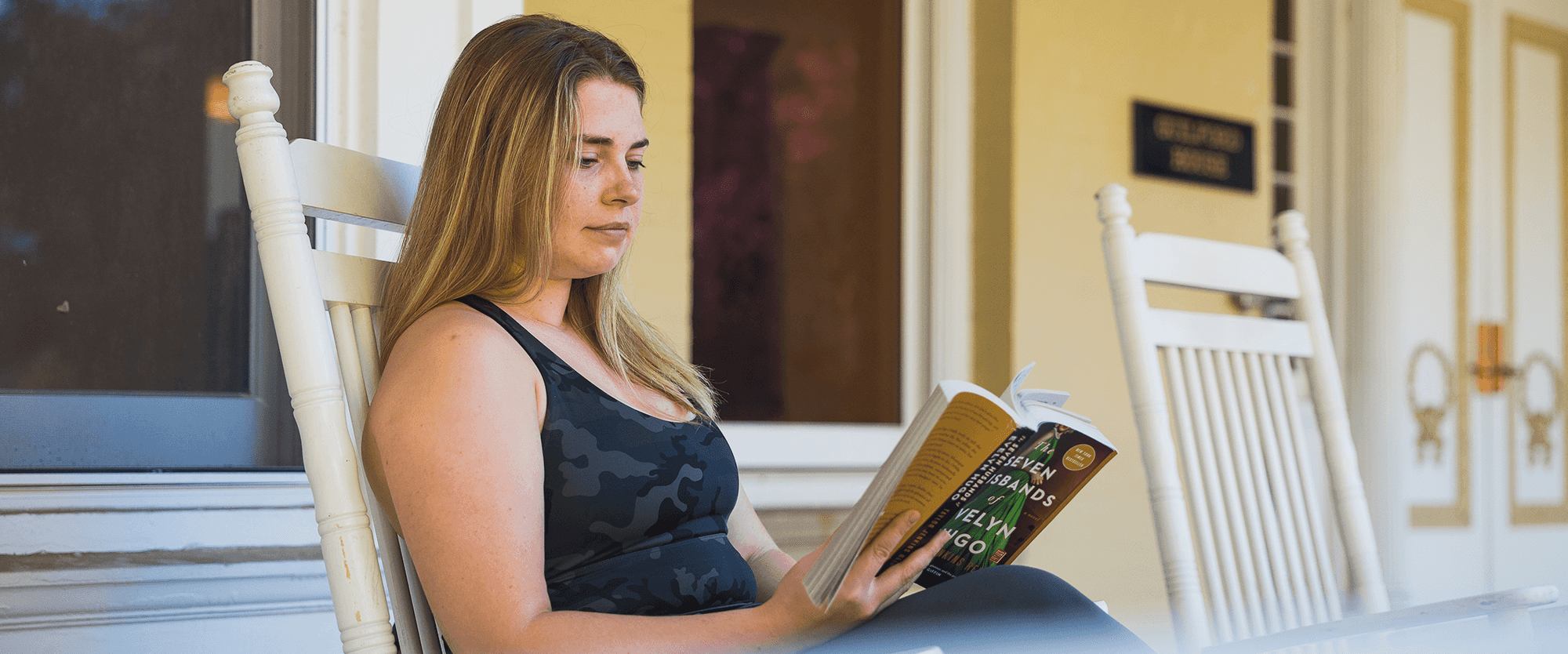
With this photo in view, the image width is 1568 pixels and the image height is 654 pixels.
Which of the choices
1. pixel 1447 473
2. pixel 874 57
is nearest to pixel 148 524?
pixel 874 57

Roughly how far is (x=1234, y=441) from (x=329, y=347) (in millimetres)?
1139

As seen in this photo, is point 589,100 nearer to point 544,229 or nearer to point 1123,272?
point 544,229

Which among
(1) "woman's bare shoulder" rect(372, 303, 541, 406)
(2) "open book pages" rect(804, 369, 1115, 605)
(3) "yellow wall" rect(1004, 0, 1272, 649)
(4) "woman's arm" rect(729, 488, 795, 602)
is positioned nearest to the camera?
(2) "open book pages" rect(804, 369, 1115, 605)

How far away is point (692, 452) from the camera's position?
1159 millimetres

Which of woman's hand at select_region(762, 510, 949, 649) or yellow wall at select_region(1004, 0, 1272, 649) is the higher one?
yellow wall at select_region(1004, 0, 1272, 649)

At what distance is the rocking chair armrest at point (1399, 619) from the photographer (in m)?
1.09

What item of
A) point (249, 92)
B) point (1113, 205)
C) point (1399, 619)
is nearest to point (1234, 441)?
point (1113, 205)

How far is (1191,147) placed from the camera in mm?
3148

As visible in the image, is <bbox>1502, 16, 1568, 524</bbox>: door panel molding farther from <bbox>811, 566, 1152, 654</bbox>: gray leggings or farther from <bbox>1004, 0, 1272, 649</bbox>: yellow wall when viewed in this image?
<bbox>811, 566, 1152, 654</bbox>: gray leggings

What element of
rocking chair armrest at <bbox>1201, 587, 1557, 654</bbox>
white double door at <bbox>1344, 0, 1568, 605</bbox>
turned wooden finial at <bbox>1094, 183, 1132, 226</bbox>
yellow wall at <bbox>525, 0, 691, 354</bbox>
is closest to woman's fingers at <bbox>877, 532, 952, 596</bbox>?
rocking chair armrest at <bbox>1201, 587, 1557, 654</bbox>

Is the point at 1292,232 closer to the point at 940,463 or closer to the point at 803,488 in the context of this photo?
the point at 940,463

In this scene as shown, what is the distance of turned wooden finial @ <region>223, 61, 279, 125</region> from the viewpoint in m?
1.06

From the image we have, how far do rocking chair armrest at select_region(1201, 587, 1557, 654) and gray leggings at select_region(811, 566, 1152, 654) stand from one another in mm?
180

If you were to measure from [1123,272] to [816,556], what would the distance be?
2.25ft
